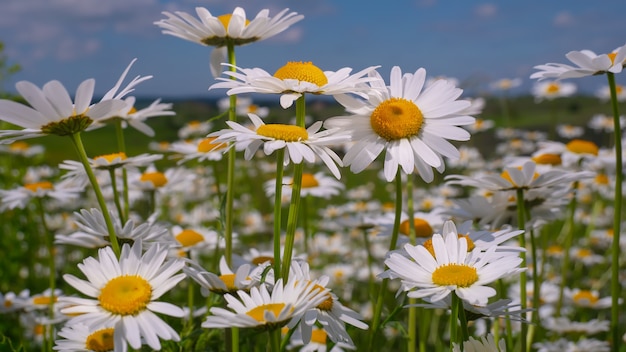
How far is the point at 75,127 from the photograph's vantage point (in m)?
1.38

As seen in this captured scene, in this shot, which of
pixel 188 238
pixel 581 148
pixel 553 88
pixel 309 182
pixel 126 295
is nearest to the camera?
pixel 126 295

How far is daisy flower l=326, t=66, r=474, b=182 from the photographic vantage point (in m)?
1.53

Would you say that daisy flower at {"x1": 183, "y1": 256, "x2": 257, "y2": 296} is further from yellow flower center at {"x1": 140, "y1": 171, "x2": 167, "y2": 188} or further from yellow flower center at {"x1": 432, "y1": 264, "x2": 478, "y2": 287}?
yellow flower center at {"x1": 140, "y1": 171, "x2": 167, "y2": 188}

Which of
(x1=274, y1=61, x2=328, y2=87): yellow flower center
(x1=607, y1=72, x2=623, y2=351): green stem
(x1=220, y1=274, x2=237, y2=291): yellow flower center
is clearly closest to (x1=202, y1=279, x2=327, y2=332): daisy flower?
(x1=220, y1=274, x2=237, y2=291): yellow flower center

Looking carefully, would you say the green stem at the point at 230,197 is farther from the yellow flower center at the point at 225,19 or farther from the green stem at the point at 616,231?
the green stem at the point at 616,231

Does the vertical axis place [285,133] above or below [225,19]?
below

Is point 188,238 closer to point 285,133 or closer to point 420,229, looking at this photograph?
point 420,229

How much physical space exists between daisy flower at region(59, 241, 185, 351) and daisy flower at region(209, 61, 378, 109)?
1.39 feet

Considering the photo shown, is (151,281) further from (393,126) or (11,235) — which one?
(11,235)

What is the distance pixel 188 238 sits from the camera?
2.38 metres

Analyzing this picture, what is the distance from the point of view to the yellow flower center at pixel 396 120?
5.14 feet

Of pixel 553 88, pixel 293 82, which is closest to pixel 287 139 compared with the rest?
pixel 293 82

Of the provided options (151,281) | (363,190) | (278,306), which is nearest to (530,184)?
(278,306)

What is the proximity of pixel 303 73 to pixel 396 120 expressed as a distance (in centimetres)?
26
